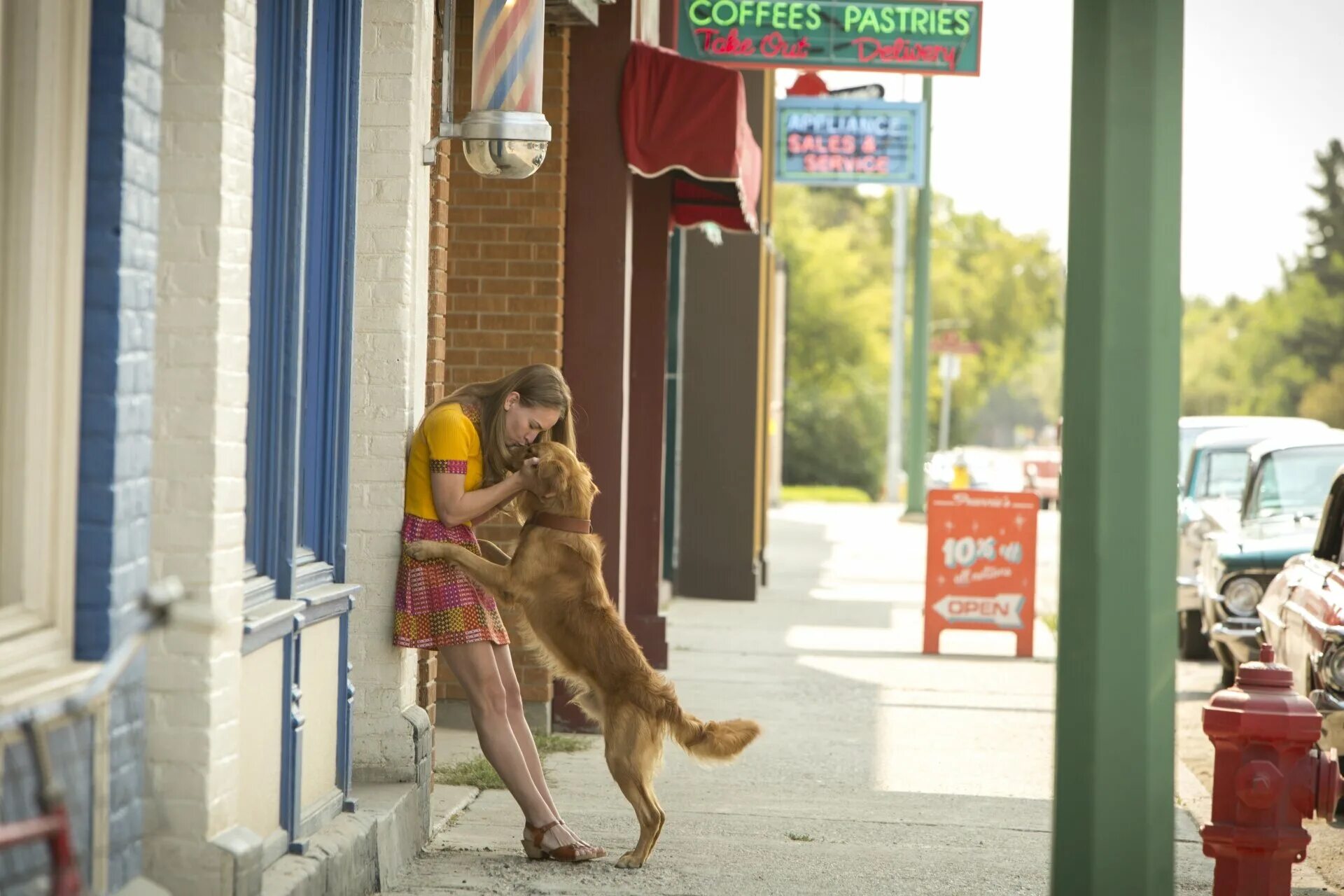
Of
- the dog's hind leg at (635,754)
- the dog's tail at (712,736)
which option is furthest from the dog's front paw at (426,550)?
the dog's tail at (712,736)

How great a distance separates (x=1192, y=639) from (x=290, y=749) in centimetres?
1017

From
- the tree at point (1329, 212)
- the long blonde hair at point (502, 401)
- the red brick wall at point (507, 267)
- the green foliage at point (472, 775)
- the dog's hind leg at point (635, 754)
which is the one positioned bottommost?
the green foliage at point (472, 775)

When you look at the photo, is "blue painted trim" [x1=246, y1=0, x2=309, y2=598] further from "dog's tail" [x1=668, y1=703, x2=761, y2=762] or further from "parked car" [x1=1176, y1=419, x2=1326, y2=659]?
"parked car" [x1=1176, y1=419, x2=1326, y2=659]

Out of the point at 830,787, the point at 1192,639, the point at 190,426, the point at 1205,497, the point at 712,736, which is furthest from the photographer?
the point at 1205,497

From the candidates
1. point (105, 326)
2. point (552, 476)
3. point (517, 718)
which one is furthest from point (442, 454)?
point (105, 326)

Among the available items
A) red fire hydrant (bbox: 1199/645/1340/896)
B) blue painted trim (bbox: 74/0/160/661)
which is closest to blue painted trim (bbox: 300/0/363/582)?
blue painted trim (bbox: 74/0/160/661)

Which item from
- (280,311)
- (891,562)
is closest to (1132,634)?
(280,311)

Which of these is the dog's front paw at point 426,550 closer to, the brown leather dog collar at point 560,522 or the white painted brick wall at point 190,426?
the brown leather dog collar at point 560,522

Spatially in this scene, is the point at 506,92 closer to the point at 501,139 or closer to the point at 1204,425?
the point at 501,139

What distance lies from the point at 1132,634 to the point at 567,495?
→ 7.04 feet

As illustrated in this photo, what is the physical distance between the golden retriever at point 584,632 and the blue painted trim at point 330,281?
0.42 m

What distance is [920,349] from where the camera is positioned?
36.2m

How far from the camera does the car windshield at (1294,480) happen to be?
12.4 m

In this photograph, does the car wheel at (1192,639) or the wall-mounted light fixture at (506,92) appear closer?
the wall-mounted light fixture at (506,92)
